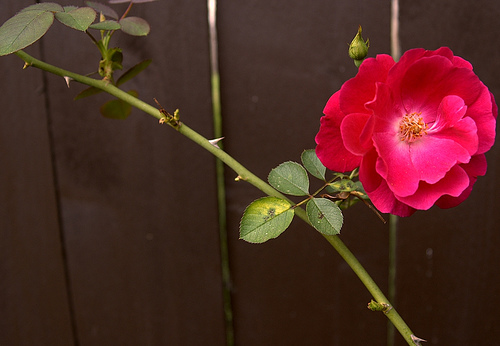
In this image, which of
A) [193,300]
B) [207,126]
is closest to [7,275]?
[193,300]

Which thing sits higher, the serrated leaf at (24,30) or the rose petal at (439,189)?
the serrated leaf at (24,30)

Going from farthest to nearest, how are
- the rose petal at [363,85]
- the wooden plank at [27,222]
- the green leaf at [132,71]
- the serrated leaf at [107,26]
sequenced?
the wooden plank at [27,222], the green leaf at [132,71], the serrated leaf at [107,26], the rose petal at [363,85]

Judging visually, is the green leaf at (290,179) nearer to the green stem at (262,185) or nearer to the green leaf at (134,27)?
the green stem at (262,185)

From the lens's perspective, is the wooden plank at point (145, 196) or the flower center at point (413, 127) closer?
the flower center at point (413, 127)

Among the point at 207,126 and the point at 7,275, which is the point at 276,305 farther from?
the point at 7,275

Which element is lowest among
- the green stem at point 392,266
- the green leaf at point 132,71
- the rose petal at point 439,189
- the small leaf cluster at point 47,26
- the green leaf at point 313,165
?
the green stem at point 392,266

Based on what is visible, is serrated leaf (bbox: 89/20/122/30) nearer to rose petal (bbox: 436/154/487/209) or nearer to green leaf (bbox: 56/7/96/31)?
green leaf (bbox: 56/7/96/31)

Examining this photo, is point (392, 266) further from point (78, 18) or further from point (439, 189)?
point (78, 18)

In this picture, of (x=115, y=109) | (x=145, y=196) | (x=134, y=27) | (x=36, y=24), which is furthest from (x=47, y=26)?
(x=145, y=196)

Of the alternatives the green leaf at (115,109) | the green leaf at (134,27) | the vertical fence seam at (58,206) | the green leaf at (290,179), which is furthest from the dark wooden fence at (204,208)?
the green leaf at (290,179)
